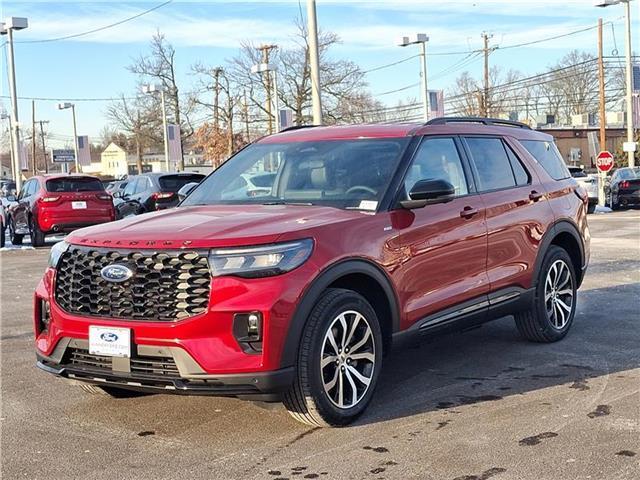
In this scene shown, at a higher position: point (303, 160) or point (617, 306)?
point (303, 160)

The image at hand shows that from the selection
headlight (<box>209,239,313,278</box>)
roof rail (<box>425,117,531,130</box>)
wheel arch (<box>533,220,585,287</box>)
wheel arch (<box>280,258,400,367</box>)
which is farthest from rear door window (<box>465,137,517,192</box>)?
headlight (<box>209,239,313,278</box>)

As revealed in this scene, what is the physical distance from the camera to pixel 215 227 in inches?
177

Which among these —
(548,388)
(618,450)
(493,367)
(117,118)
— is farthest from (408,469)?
(117,118)

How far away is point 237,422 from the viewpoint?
478cm

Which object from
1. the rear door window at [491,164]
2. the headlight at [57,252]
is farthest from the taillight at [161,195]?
the headlight at [57,252]

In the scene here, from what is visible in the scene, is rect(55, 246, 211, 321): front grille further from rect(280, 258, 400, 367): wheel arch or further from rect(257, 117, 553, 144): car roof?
rect(257, 117, 553, 144): car roof

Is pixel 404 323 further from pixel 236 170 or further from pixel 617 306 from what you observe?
pixel 617 306

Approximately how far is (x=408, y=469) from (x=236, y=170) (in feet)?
9.61

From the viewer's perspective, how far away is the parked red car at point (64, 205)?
17.3 metres

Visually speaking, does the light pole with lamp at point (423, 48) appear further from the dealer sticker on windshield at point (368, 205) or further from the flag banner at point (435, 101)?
the dealer sticker on windshield at point (368, 205)

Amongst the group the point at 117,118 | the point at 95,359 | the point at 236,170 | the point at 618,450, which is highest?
the point at 117,118

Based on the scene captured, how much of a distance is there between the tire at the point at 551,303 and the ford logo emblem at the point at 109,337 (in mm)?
3557

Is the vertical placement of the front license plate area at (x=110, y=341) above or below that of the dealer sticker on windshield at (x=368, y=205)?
below

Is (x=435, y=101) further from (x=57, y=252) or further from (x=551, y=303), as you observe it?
(x=57, y=252)
